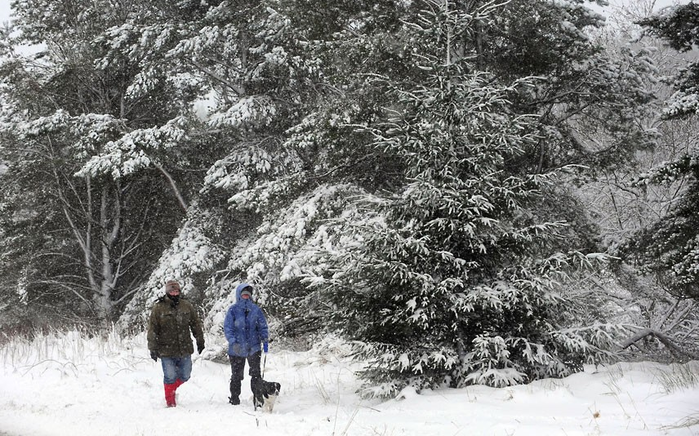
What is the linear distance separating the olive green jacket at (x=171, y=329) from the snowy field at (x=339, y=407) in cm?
77

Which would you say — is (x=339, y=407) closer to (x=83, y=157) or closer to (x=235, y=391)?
(x=235, y=391)

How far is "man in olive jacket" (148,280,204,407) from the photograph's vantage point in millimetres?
8078

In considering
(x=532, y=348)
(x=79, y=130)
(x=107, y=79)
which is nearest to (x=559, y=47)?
(x=532, y=348)

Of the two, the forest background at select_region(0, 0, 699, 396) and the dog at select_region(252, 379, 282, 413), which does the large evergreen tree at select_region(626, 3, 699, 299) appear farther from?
the dog at select_region(252, 379, 282, 413)

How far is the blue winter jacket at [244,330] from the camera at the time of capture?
26.5ft

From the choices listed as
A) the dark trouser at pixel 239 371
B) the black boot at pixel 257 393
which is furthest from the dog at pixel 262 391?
the dark trouser at pixel 239 371

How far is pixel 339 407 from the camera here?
767cm

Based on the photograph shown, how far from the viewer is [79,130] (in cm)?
1886

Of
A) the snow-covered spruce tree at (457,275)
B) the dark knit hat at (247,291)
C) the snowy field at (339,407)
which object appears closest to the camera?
the snowy field at (339,407)

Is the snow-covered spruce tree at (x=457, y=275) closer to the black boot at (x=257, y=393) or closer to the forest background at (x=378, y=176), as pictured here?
the forest background at (x=378, y=176)

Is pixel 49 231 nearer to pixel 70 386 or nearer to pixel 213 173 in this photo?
pixel 213 173

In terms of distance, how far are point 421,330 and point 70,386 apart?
556cm

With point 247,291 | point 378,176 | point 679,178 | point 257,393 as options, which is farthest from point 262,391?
point 378,176

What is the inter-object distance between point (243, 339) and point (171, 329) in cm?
104
